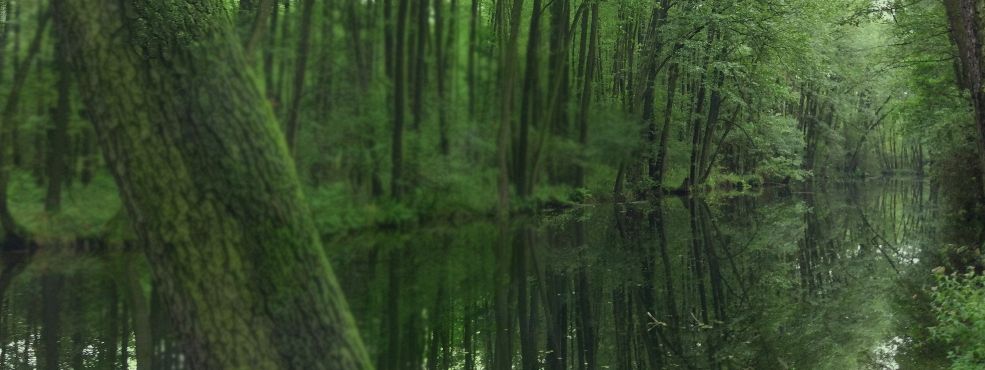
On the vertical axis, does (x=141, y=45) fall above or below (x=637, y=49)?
below

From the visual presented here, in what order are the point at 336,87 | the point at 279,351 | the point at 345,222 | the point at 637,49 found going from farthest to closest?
the point at 637,49 < the point at 336,87 < the point at 345,222 < the point at 279,351

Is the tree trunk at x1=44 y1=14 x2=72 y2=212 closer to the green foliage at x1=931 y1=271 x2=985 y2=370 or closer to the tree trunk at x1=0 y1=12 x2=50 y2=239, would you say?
the tree trunk at x1=0 y1=12 x2=50 y2=239

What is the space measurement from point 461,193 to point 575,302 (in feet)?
48.8

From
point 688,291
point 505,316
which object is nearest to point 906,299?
point 688,291

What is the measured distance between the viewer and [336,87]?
24.3 meters

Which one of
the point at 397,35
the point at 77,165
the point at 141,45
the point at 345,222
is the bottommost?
the point at 345,222

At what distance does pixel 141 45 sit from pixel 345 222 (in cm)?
1945

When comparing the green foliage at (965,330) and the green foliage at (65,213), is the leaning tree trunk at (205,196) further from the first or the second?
the green foliage at (65,213)

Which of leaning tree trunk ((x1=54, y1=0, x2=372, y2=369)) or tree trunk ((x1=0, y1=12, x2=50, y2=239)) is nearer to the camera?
leaning tree trunk ((x1=54, y1=0, x2=372, y2=369))

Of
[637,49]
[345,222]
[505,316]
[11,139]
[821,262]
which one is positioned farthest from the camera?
Answer: [637,49]

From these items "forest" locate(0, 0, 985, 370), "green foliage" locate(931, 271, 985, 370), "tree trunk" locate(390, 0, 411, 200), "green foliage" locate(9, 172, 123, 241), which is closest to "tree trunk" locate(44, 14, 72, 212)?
"forest" locate(0, 0, 985, 370)

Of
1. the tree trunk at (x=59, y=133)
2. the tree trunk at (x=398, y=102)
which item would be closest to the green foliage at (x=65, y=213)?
the tree trunk at (x=59, y=133)

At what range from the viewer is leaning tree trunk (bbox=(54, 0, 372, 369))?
257 centimetres

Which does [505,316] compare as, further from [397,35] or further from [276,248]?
[397,35]
